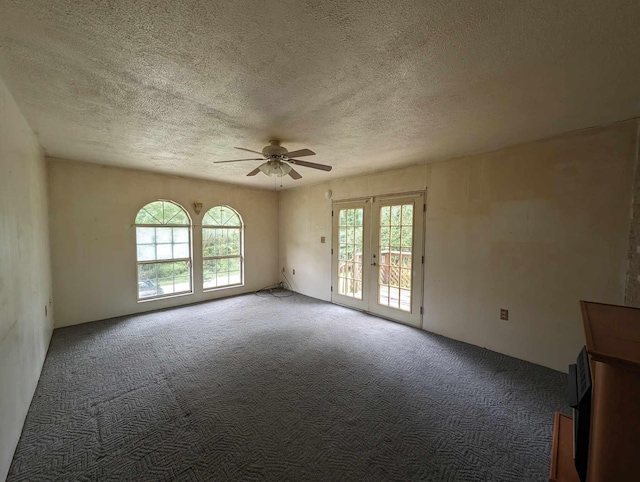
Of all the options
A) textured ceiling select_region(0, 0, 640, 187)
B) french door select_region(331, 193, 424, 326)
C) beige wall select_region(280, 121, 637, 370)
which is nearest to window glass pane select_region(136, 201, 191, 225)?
textured ceiling select_region(0, 0, 640, 187)

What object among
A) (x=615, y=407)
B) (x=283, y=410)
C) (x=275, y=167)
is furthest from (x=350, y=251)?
(x=615, y=407)

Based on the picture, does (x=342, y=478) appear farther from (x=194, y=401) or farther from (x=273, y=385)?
(x=194, y=401)

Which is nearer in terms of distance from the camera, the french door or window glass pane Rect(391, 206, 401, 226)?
the french door

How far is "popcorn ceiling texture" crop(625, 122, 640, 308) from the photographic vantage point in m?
2.19

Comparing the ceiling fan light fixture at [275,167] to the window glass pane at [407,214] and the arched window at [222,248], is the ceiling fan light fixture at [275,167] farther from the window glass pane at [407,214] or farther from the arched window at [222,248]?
the arched window at [222,248]

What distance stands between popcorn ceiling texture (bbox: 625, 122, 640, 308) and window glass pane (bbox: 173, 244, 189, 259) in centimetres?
594

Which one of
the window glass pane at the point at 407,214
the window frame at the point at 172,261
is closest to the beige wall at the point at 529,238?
the window glass pane at the point at 407,214

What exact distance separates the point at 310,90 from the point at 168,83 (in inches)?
38.6

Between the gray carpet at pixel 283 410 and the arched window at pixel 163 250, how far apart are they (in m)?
1.20

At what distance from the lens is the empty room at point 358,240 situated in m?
1.25

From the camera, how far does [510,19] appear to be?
47.1 inches

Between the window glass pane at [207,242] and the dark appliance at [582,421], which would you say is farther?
the window glass pane at [207,242]

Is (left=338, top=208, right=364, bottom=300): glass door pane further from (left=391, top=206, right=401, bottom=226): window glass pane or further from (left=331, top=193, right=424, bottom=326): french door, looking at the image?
A: (left=391, top=206, right=401, bottom=226): window glass pane

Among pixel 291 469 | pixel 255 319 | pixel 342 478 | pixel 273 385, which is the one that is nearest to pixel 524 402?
pixel 342 478
